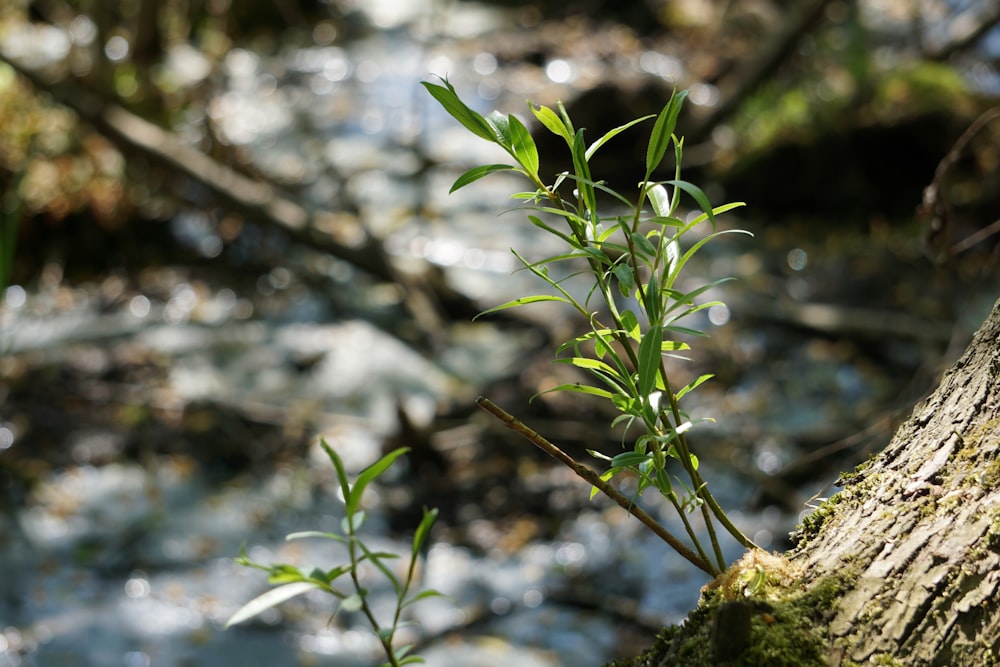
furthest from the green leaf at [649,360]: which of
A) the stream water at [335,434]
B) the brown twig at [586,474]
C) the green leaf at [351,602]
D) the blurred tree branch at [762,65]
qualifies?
the blurred tree branch at [762,65]

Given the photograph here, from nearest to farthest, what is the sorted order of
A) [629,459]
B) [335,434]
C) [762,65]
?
[629,459] < [335,434] < [762,65]

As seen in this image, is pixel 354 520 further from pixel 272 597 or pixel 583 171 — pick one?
pixel 583 171

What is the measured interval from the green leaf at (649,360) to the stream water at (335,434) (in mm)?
1788

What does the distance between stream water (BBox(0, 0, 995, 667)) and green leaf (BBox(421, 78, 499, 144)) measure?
177 centimetres

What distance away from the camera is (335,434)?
15.6ft

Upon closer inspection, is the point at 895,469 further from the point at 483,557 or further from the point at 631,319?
the point at 483,557

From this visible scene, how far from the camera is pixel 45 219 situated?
5914mm

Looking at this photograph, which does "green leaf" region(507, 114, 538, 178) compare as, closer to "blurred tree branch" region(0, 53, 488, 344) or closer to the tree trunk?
the tree trunk

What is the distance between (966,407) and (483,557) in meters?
3.24

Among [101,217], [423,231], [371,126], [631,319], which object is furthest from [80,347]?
[631,319]

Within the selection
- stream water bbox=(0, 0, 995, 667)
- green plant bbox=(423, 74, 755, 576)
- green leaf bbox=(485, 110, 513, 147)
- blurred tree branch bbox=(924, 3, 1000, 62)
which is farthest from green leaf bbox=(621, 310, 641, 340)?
blurred tree branch bbox=(924, 3, 1000, 62)

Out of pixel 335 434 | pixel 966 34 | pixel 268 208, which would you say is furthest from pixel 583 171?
pixel 966 34

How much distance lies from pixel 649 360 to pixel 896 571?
1.00 feet

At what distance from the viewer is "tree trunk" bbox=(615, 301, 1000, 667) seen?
860 millimetres
